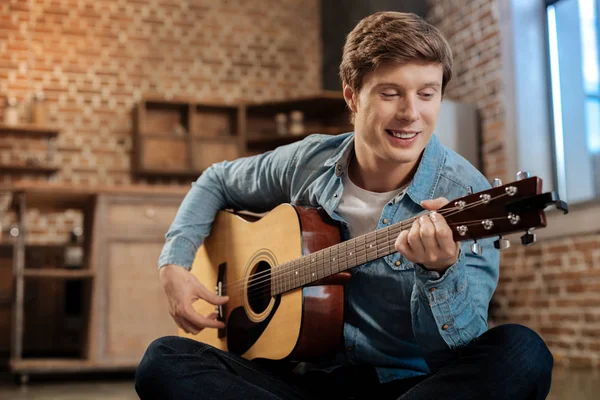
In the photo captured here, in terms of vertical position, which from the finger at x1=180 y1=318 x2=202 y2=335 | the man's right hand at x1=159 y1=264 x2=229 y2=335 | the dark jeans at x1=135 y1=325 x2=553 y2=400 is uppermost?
the man's right hand at x1=159 y1=264 x2=229 y2=335

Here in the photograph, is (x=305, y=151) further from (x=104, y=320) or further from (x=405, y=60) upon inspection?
(x=104, y=320)

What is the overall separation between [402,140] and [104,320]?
2.63m

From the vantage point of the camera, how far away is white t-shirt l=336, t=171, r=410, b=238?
5.42ft

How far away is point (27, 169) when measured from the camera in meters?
5.97

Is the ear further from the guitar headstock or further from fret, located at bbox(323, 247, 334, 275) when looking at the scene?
the guitar headstock

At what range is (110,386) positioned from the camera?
3.48 meters

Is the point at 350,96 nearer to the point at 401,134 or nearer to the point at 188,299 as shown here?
the point at 401,134

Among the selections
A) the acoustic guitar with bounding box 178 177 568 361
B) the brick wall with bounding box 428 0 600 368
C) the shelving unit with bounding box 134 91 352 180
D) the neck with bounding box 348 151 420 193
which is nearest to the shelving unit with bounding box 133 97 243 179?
the shelving unit with bounding box 134 91 352 180

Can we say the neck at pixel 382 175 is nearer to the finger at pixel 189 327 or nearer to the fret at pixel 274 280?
the fret at pixel 274 280

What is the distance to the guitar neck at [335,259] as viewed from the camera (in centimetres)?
136

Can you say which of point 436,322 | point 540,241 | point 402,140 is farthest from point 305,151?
point 540,241

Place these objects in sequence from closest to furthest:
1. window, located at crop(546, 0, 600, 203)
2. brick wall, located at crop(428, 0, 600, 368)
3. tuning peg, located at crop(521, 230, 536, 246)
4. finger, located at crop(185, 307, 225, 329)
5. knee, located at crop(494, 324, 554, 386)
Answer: tuning peg, located at crop(521, 230, 536, 246)
knee, located at crop(494, 324, 554, 386)
finger, located at crop(185, 307, 225, 329)
brick wall, located at crop(428, 0, 600, 368)
window, located at crop(546, 0, 600, 203)

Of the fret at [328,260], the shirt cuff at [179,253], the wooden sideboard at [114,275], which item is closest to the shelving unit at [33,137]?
the wooden sideboard at [114,275]

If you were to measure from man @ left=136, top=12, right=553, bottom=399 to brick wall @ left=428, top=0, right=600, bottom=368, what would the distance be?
2735 mm
